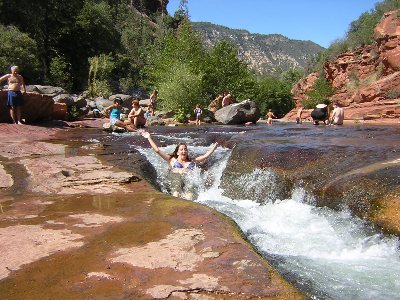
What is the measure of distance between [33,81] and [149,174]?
2217 cm

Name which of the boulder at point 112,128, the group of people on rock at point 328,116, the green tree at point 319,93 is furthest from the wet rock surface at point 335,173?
the green tree at point 319,93

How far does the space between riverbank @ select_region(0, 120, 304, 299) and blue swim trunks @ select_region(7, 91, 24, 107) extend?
7066mm

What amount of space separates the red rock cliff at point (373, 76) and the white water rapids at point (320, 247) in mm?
17405

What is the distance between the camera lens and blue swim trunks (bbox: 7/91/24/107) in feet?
39.3

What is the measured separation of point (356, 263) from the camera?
13.9 ft

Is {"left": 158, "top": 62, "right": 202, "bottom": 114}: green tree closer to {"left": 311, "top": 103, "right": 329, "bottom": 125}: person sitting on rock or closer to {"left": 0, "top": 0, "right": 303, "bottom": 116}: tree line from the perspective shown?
{"left": 0, "top": 0, "right": 303, "bottom": 116}: tree line

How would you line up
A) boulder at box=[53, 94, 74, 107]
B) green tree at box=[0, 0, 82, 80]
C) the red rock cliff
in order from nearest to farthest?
1. boulder at box=[53, 94, 74, 107]
2. the red rock cliff
3. green tree at box=[0, 0, 82, 80]

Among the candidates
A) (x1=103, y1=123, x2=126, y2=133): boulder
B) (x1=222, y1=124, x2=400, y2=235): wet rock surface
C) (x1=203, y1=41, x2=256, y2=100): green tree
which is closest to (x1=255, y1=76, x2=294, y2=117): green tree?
(x1=203, y1=41, x2=256, y2=100): green tree

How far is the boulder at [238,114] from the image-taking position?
71.8 feet

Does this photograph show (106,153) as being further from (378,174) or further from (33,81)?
(33,81)

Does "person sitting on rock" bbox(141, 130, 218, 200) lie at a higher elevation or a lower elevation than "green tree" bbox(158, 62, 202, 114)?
lower

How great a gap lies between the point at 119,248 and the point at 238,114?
1905cm

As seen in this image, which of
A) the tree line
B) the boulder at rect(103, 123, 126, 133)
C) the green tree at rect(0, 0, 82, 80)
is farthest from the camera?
Answer: the green tree at rect(0, 0, 82, 80)

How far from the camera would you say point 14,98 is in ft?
39.3
